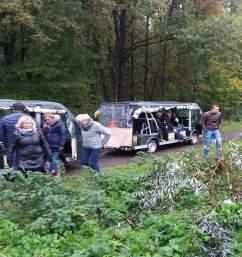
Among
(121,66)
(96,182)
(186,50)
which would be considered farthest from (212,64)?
(96,182)

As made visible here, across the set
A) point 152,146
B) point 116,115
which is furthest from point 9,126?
point 152,146

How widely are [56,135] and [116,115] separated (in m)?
6.22

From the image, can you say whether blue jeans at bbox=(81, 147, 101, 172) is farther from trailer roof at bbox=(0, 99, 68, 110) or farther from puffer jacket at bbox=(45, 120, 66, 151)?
trailer roof at bbox=(0, 99, 68, 110)

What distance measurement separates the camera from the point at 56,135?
1093cm

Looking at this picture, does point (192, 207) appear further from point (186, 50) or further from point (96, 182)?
point (186, 50)

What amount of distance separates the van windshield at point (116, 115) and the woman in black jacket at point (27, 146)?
8559 mm

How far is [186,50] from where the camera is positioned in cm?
2541

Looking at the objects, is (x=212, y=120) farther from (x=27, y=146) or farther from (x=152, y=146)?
(x=27, y=146)

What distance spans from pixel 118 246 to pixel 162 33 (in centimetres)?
2291

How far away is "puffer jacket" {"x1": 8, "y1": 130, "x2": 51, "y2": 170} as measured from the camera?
808 cm

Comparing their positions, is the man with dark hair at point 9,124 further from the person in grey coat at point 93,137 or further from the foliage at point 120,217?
the person in grey coat at point 93,137

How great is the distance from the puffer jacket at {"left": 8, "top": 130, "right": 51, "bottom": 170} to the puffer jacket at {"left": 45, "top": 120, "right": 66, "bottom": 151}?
2570mm

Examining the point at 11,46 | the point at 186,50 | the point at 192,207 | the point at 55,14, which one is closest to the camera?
the point at 192,207

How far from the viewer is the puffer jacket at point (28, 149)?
26.5 ft
